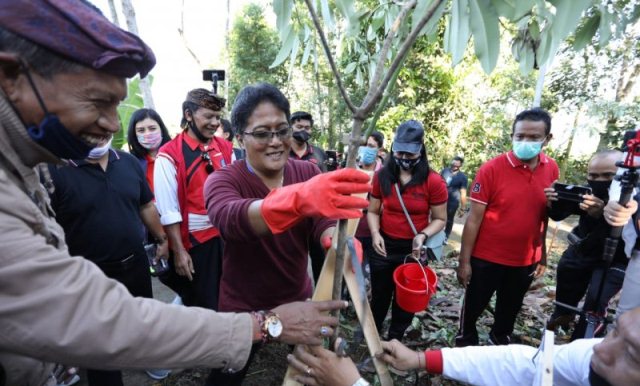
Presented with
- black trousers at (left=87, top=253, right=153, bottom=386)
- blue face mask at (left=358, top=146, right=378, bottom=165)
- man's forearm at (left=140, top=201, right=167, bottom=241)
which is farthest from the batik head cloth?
blue face mask at (left=358, top=146, right=378, bottom=165)

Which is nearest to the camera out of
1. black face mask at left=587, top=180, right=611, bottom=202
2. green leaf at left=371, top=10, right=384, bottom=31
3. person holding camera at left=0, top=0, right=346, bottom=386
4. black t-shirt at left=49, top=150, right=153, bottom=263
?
person holding camera at left=0, top=0, right=346, bottom=386

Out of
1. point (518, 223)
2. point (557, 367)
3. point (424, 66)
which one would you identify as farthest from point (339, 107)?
point (557, 367)

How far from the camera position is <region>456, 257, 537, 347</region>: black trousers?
2.83 m

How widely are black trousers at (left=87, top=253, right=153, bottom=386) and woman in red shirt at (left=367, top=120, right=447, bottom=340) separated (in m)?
1.85

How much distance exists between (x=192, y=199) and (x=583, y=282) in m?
3.54

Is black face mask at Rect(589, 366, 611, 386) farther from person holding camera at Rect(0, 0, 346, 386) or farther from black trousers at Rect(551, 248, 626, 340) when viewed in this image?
black trousers at Rect(551, 248, 626, 340)

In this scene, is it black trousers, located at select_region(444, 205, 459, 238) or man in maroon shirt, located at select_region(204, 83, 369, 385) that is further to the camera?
black trousers, located at select_region(444, 205, 459, 238)

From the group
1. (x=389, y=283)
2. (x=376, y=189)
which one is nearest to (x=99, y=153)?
(x=376, y=189)

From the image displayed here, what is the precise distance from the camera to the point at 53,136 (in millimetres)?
899

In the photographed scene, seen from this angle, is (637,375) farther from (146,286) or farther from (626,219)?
(146,286)

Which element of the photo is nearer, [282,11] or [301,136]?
[282,11]

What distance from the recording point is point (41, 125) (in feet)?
2.86

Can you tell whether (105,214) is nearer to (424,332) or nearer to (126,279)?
(126,279)

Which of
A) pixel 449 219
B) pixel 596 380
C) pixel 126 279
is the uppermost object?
pixel 596 380
